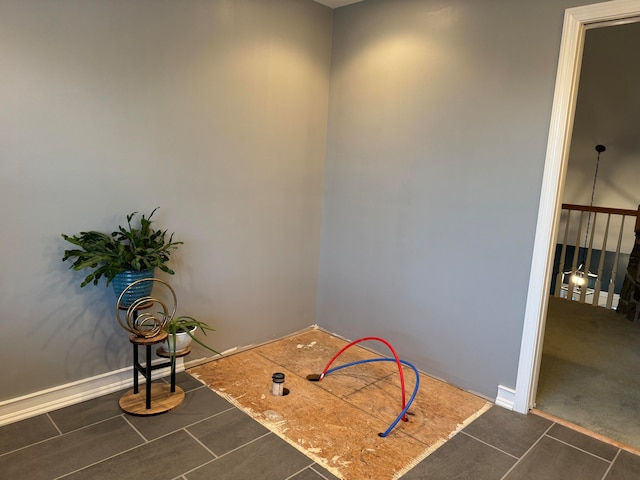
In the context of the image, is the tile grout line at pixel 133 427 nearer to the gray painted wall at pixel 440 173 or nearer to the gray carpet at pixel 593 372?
the gray painted wall at pixel 440 173

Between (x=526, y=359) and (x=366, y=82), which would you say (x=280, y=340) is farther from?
(x=366, y=82)

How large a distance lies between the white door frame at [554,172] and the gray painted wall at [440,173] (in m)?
0.05

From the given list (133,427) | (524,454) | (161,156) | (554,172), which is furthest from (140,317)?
(554,172)

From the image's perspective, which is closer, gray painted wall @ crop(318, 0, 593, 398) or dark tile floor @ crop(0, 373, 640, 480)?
dark tile floor @ crop(0, 373, 640, 480)

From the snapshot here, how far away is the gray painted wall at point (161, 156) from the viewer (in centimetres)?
207

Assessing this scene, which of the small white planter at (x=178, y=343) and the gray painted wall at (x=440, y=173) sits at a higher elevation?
the gray painted wall at (x=440, y=173)

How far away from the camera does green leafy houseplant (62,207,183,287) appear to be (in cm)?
216

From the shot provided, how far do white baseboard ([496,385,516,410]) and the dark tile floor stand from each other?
0.48ft

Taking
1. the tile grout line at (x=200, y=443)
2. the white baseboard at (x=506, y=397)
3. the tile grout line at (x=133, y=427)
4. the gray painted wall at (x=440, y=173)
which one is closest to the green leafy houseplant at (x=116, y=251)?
the tile grout line at (x=133, y=427)

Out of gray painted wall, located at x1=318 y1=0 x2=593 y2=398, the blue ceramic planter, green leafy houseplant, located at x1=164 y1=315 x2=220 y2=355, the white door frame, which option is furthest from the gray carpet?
the blue ceramic planter

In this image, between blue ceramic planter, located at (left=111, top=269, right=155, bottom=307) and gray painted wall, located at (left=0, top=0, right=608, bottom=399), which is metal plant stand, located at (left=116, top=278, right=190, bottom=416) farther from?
gray painted wall, located at (left=0, top=0, right=608, bottom=399)

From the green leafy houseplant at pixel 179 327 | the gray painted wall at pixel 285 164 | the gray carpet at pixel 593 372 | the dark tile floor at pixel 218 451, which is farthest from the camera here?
the gray carpet at pixel 593 372

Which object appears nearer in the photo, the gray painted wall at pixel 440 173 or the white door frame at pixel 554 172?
the white door frame at pixel 554 172

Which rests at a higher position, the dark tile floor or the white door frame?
the white door frame
